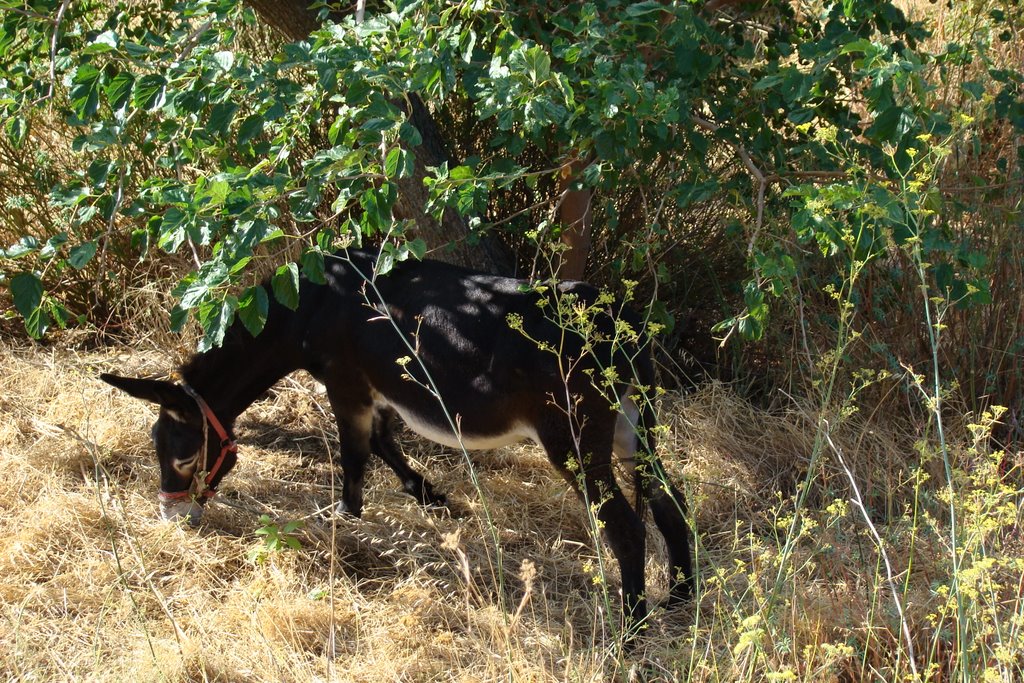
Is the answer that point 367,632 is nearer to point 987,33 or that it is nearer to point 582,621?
point 582,621

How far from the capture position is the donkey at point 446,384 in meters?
3.37

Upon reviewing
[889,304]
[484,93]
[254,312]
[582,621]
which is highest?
[484,93]

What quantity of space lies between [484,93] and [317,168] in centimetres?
55

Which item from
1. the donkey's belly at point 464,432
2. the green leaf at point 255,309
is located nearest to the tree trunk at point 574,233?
the donkey's belly at point 464,432

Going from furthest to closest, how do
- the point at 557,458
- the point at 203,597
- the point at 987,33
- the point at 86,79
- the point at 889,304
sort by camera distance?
the point at 889,304
the point at 987,33
the point at 203,597
the point at 557,458
the point at 86,79

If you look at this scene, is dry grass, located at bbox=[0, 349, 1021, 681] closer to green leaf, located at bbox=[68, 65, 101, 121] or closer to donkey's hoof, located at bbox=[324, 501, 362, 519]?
donkey's hoof, located at bbox=[324, 501, 362, 519]

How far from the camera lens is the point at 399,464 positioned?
178 inches

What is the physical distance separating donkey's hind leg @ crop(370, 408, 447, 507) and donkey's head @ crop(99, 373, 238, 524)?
70cm

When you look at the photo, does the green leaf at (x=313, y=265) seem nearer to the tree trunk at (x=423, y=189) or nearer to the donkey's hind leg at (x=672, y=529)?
the donkey's hind leg at (x=672, y=529)

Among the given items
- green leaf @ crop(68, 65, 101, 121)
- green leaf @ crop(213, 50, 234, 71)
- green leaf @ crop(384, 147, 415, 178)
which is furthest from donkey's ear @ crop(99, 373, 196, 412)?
green leaf @ crop(384, 147, 415, 178)

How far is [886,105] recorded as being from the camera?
104 inches

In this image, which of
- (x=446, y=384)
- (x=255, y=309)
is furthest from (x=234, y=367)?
(x=255, y=309)

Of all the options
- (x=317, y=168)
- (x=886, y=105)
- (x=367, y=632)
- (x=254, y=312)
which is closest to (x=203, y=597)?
(x=367, y=632)

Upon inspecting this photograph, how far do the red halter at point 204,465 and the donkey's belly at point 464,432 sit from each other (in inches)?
28.8
